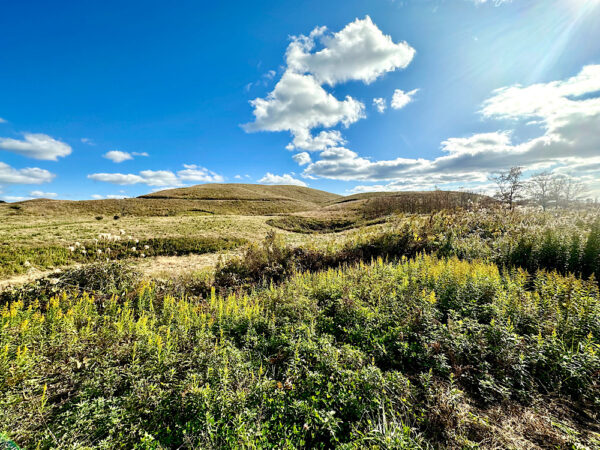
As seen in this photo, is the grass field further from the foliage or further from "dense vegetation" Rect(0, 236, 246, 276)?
"dense vegetation" Rect(0, 236, 246, 276)

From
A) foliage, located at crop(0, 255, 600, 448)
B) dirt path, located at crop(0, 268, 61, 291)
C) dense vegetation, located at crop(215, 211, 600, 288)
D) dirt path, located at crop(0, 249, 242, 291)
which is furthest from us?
dirt path, located at crop(0, 249, 242, 291)

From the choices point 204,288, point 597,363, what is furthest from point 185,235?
point 597,363

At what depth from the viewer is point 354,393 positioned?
3.04m

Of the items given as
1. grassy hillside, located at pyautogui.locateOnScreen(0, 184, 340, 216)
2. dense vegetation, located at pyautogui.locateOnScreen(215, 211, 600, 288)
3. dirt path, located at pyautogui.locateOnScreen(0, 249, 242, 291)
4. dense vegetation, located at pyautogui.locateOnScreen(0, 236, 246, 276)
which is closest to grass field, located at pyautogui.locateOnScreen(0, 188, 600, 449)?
dense vegetation, located at pyautogui.locateOnScreen(215, 211, 600, 288)

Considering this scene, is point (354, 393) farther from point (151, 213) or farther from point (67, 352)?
point (151, 213)

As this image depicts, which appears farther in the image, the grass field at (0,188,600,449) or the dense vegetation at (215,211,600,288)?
the dense vegetation at (215,211,600,288)

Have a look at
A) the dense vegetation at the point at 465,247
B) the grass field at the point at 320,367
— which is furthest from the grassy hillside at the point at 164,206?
the grass field at the point at 320,367

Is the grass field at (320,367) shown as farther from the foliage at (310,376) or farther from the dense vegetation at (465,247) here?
the dense vegetation at (465,247)

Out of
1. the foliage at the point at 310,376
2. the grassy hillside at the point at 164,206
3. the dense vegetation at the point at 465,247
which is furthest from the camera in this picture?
the grassy hillside at the point at 164,206

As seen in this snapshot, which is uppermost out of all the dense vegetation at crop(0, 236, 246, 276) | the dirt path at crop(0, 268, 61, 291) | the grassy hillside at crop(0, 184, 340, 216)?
the grassy hillside at crop(0, 184, 340, 216)

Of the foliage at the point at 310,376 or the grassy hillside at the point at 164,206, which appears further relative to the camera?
the grassy hillside at the point at 164,206

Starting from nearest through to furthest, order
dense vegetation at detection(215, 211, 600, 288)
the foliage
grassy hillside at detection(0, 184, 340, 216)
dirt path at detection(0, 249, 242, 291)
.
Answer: the foliage → dense vegetation at detection(215, 211, 600, 288) → dirt path at detection(0, 249, 242, 291) → grassy hillside at detection(0, 184, 340, 216)

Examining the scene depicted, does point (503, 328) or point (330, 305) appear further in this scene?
point (330, 305)

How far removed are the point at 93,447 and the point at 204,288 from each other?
576 centimetres
